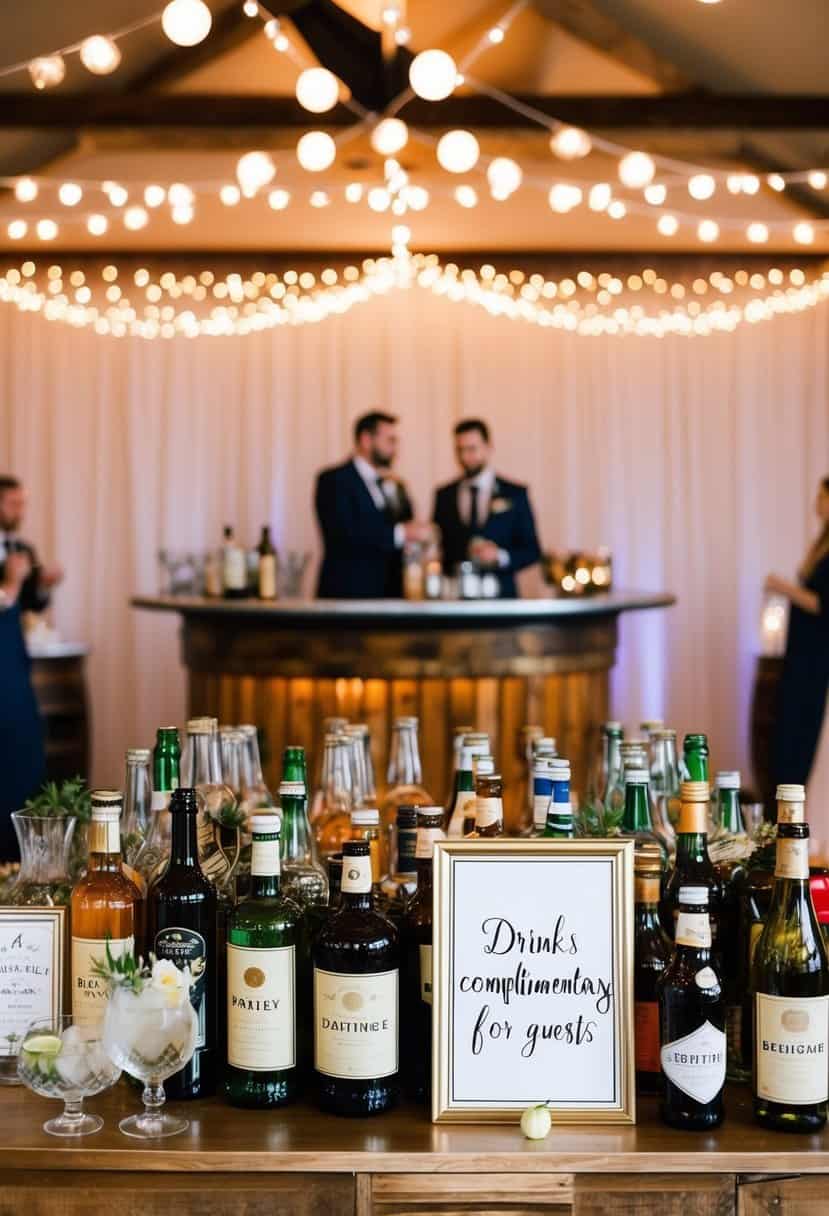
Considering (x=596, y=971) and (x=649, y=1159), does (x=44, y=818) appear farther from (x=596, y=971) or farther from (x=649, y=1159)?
(x=649, y=1159)

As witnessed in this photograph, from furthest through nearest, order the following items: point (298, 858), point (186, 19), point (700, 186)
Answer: point (700, 186) < point (186, 19) < point (298, 858)

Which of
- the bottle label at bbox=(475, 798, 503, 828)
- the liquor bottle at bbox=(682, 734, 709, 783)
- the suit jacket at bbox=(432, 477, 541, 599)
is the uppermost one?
the suit jacket at bbox=(432, 477, 541, 599)

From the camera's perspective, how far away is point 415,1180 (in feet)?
3.93

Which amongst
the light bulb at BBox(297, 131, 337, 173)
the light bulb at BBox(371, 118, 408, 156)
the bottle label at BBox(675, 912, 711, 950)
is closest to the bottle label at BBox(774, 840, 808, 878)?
the bottle label at BBox(675, 912, 711, 950)

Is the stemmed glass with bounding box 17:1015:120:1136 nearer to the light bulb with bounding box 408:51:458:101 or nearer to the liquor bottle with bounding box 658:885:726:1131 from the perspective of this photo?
the liquor bottle with bounding box 658:885:726:1131

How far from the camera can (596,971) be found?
1.30m

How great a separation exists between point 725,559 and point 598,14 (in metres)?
3.37

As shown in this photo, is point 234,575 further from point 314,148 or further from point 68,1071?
point 68,1071

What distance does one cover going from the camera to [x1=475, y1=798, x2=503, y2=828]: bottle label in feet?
4.74

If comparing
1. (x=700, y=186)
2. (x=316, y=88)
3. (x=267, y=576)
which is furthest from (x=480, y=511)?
(x=316, y=88)

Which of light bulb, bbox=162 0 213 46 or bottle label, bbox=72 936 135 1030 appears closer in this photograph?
bottle label, bbox=72 936 135 1030

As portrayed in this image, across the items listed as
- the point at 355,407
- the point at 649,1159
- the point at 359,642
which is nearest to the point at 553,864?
the point at 649,1159

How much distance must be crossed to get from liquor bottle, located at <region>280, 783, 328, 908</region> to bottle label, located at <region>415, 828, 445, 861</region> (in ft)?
0.57

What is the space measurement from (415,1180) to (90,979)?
418 mm
